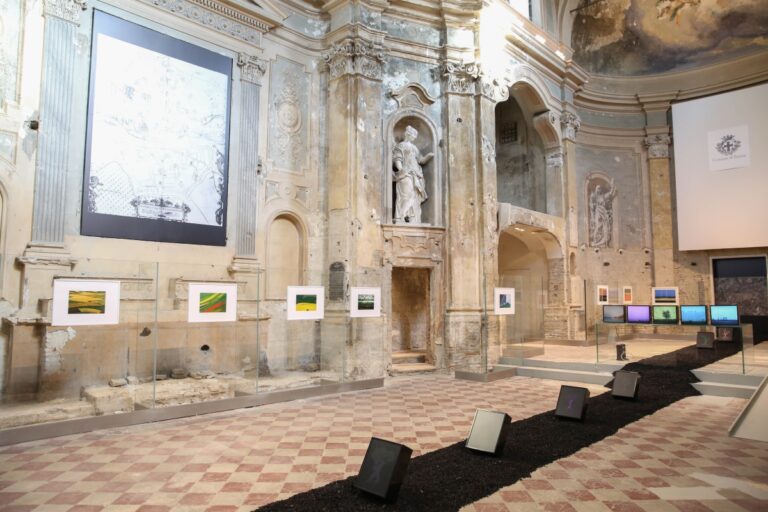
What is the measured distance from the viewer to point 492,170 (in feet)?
41.5

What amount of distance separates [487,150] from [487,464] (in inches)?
352

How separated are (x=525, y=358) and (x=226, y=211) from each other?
7435 mm

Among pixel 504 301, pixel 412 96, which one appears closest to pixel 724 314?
pixel 504 301

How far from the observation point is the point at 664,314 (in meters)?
10.5

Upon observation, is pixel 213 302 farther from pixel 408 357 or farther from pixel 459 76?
pixel 459 76

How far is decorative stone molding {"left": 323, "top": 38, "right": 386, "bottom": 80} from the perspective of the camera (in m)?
11.3

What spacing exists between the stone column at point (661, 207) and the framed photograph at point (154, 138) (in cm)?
1539

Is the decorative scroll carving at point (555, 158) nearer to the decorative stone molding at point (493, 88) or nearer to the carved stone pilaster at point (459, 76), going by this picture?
the decorative stone molding at point (493, 88)

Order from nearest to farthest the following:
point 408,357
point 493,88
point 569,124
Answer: point 408,357, point 493,88, point 569,124

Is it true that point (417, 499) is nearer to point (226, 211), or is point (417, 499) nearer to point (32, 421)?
point (32, 421)

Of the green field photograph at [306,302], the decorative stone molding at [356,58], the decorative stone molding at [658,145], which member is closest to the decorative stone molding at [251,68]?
the decorative stone molding at [356,58]

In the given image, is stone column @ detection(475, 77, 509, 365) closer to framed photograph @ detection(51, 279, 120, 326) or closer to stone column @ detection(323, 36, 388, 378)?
stone column @ detection(323, 36, 388, 378)

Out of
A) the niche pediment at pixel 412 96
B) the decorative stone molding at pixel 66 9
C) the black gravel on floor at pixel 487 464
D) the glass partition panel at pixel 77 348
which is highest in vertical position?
the niche pediment at pixel 412 96

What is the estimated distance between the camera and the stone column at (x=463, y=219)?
1162cm
